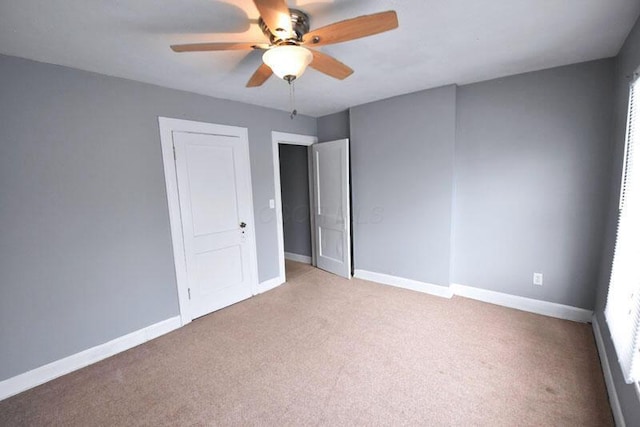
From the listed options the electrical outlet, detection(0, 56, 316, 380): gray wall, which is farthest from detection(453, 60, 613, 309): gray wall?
detection(0, 56, 316, 380): gray wall

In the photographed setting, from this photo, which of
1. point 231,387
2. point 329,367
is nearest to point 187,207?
point 231,387

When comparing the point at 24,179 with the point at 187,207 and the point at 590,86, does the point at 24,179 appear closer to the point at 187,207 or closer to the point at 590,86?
the point at 187,207

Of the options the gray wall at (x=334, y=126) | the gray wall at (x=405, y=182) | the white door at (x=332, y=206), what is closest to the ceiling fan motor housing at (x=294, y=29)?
the gray wall at (x=405, y=182)

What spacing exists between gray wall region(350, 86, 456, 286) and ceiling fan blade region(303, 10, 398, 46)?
1956 mm

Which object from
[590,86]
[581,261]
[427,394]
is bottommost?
[427,394]

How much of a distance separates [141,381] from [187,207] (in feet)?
4.92

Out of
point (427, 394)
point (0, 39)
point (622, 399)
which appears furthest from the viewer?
point (427, 394)

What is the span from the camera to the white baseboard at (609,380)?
1.47 metres

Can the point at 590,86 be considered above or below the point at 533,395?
above

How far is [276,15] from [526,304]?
3305 mm

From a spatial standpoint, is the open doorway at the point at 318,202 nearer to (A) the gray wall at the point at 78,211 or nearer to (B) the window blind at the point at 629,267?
(A) the gray wall at the point at 78,211

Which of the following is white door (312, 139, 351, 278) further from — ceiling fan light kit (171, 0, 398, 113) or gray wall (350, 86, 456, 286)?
ceiling fan light kit (171, 0, 398, 113)

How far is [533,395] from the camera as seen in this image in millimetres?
1718

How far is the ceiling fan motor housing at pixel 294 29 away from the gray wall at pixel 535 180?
7.01 feet
